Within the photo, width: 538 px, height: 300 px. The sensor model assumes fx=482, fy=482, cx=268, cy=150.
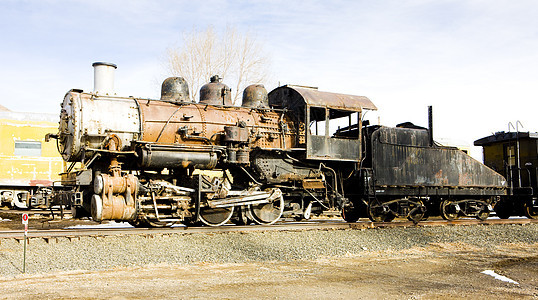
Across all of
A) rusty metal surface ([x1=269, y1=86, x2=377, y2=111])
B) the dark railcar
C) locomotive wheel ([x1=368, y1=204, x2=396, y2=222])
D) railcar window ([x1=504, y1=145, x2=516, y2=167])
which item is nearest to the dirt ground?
locomotive wheel ([x1=368, y1=204, x2=396, y2=222])

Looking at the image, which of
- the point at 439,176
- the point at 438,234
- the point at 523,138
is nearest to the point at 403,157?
the point at 439,176

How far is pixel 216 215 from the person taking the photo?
11320 mm

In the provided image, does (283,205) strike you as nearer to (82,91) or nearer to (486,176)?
(82,91)

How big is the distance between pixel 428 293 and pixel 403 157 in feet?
25.8

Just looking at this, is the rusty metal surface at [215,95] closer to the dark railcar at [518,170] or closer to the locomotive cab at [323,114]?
the locomotive cab at [323,114]

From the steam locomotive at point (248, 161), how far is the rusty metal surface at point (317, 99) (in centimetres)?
3

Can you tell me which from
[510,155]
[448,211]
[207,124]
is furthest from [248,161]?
[510,155]

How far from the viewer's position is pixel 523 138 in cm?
1652

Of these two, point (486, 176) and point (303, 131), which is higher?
point (303, 131)

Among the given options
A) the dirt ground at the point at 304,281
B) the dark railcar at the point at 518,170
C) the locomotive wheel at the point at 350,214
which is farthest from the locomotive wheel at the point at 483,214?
the dirt ground at the point at 304,281

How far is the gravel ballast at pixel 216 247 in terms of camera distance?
7746 mm

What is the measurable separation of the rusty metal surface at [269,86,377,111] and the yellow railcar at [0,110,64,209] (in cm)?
917

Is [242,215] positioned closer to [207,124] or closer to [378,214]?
[207,124]

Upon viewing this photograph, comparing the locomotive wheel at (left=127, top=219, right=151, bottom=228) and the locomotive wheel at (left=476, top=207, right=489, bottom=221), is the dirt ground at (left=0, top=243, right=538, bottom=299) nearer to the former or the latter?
the locomotive wheel at (left=127, top=219, right=151, bottom=228)
